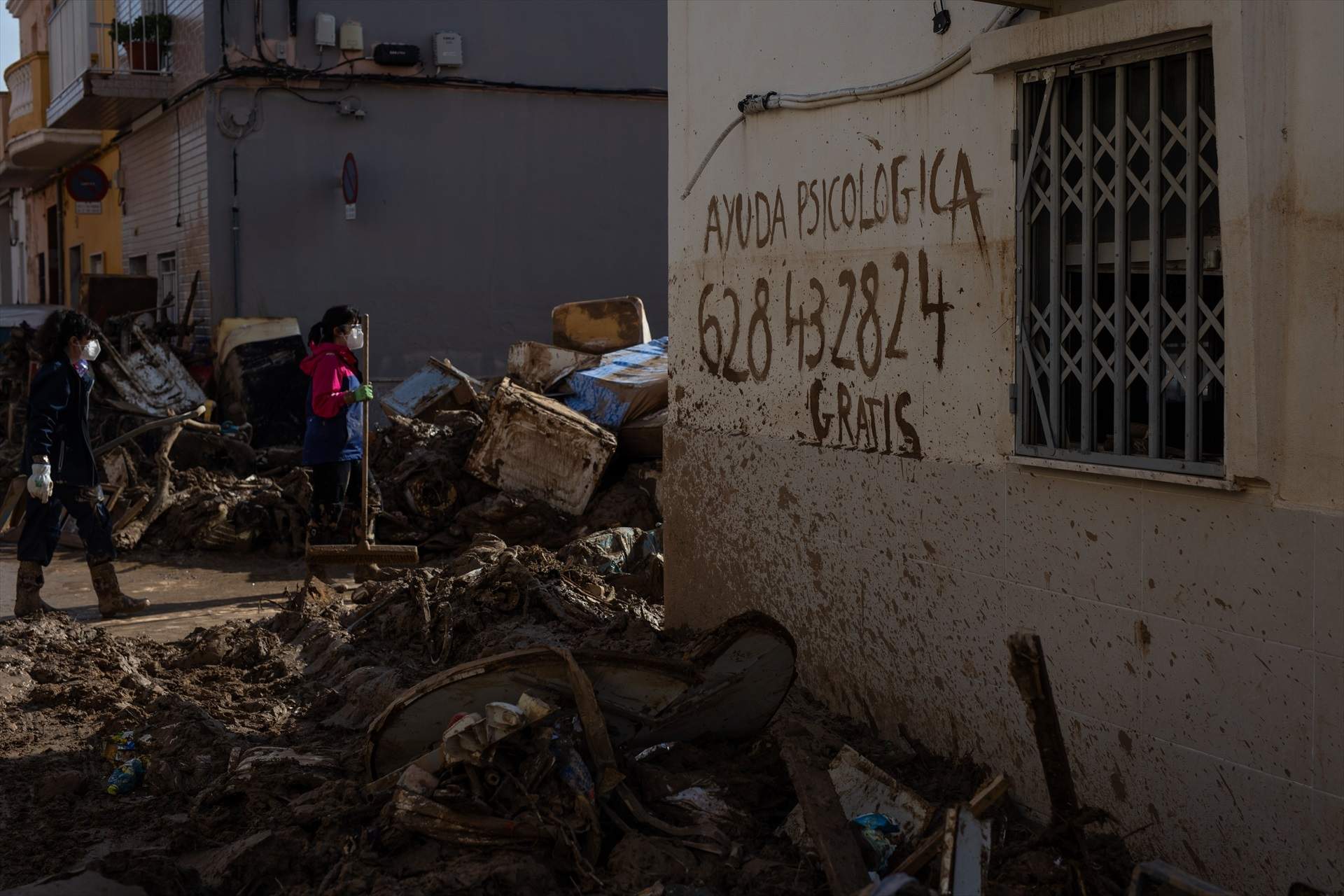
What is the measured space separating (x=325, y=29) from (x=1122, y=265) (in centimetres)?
1257

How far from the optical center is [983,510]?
4668 millimetres

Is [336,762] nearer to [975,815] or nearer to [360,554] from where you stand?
[975,815]

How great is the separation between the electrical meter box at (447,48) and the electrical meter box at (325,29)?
4.05 feet

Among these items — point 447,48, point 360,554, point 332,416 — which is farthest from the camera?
point 447,48

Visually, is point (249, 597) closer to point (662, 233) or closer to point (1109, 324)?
point (1109, 324)

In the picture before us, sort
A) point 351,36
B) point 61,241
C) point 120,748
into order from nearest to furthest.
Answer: point 120,748
point 351,36
point 61,241

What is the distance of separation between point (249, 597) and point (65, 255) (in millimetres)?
16738

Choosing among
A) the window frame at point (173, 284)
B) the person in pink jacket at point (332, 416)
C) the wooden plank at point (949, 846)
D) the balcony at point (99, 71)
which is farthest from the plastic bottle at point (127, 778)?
the balcony at point (99, 71)

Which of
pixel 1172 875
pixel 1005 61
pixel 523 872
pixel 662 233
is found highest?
pixel 662 233

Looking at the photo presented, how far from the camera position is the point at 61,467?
314 inches

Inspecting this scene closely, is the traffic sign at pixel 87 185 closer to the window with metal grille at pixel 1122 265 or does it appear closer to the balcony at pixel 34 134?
the balcony at pixel 34 134

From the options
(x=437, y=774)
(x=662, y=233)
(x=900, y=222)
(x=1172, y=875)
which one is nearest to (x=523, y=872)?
(x=437, y=774)

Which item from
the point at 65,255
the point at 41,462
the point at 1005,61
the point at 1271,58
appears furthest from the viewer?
the point at 65,255

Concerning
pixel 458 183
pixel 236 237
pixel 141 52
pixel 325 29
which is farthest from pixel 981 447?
pixel 141 52
